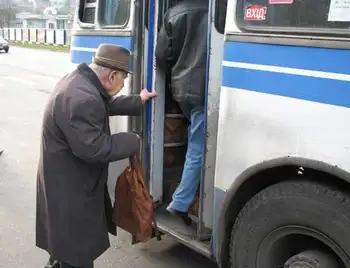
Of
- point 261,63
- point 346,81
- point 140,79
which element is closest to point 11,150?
point 140,79

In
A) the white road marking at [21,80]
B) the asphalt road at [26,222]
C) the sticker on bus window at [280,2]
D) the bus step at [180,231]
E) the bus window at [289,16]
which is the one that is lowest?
the asphalt road at [26,222]

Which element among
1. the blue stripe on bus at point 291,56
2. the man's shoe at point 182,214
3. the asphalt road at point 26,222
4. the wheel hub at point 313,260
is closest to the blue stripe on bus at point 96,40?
the asphalt road at point 26,222

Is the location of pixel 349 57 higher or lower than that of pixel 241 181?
higher

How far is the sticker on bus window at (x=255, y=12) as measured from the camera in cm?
263

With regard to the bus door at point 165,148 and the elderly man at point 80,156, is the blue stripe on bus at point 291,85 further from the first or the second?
the bus door at point 165,148

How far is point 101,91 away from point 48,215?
78cm

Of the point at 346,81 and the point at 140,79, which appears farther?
the point at 140,79

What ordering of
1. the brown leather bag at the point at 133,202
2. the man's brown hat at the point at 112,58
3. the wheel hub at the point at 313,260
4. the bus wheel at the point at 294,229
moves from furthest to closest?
the brown leather bag at the point at 133,202
the man's brown hat at the point at 112,58
the wheel hub at the point at 313,260
the bus wheel at the point at 294,229

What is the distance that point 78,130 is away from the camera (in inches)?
105

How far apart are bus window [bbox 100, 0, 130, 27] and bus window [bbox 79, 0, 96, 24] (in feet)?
0.54

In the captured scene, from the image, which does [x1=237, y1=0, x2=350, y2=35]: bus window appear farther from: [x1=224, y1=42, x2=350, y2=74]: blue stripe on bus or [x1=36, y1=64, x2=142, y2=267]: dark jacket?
[x1=36, y1=64, x2=142, y2=267]: dark jacket

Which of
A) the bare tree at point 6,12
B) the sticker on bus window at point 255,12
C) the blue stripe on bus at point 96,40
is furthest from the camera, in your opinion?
the bare tree at point 6,12

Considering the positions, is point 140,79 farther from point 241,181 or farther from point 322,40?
point 322,40

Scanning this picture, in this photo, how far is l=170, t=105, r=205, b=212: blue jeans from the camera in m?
3.37
